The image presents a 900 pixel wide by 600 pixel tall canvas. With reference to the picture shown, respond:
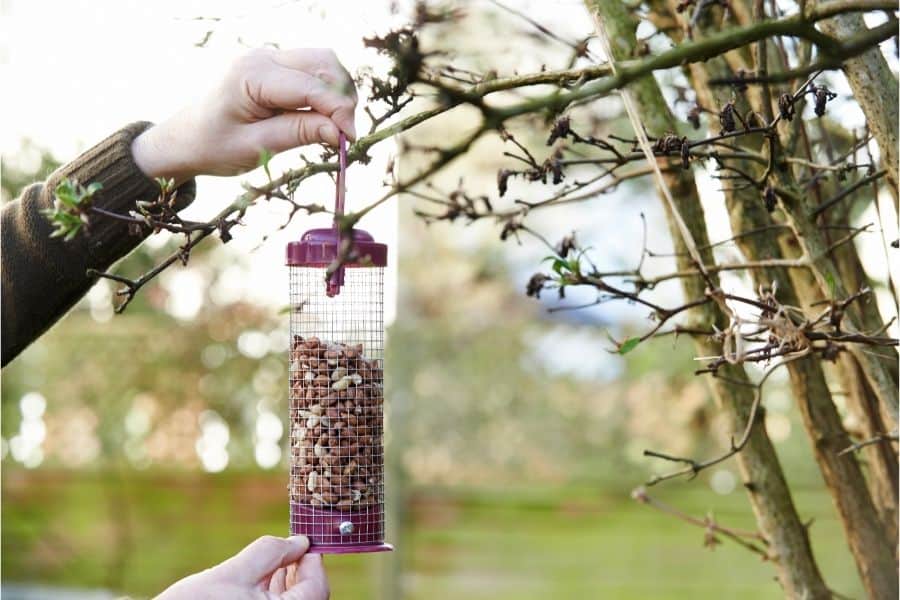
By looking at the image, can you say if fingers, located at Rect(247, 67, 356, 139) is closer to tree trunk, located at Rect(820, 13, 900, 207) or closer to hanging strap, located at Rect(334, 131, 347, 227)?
hanging strap, located at Rect(334, 131, 347, 227)

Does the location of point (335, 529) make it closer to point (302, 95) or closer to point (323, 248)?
point (323, 248)

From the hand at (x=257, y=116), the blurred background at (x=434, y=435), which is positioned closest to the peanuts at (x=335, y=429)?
the hand at (x=257, y=116)

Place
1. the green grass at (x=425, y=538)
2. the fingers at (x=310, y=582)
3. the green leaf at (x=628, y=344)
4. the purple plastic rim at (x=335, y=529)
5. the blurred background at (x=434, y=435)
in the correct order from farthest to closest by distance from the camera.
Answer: the green grass at (x=425, y=538) < the blurred background at (x=434, y=435) < the purple plastic rim at (x=335, y=529) < the fingers at (x=310, y=582) < the green leaf at (x=628, y=344)

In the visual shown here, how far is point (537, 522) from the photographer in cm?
587

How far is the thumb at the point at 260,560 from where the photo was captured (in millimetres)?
1104

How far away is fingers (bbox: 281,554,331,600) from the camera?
3.76ft

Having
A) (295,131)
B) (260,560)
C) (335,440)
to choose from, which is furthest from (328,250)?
(260,560)

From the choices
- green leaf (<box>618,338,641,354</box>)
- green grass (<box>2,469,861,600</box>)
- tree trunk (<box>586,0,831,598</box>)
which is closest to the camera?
green leaf (<box>618,338,641,354</box>)

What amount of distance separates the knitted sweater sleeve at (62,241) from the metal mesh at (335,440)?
26 centimetres

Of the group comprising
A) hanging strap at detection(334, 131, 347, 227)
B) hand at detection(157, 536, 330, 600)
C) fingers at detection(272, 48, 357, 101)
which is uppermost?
fingers at detection(272, 48, 357, 101)

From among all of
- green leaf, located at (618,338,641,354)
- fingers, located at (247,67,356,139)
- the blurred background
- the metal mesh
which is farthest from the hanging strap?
the blurred background

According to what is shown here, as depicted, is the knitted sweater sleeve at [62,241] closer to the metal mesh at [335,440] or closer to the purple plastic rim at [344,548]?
the metal mesh at [335,440]

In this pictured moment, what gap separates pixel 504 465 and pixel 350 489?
4559 mm

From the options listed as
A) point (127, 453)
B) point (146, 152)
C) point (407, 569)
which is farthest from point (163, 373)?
point (146, 152)
